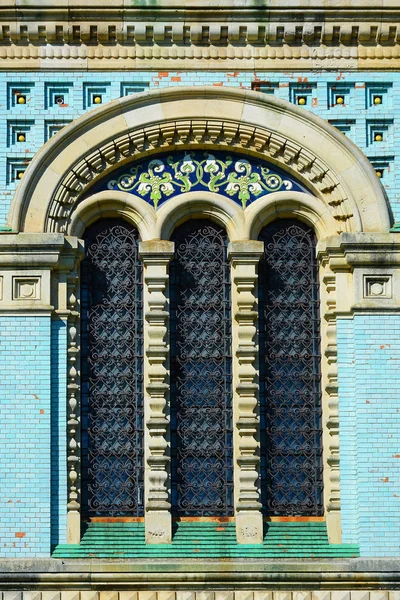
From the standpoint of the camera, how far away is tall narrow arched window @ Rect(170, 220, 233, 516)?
985 inches

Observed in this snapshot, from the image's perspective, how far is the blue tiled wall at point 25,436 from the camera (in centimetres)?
2444

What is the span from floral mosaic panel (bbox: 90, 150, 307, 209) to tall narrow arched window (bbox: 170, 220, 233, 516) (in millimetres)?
475

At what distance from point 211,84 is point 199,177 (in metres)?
1.14

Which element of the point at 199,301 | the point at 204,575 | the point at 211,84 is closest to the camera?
the point at 204,575

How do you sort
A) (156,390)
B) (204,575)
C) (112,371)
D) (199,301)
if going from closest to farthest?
(204,575), (156,390), (112,371), (199,301)

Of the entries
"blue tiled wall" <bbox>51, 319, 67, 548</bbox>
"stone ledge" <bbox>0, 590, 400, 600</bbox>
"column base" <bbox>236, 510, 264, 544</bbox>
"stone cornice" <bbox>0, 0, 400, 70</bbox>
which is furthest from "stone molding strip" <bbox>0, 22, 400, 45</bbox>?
"stone ledge" <bbox>0, 590, 400, 600</bbox>

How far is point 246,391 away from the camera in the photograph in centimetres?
2508

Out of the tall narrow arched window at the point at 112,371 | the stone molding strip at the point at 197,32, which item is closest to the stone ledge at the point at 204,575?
the tall narrow arched window at the point at 112,371

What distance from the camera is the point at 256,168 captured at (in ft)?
84.9

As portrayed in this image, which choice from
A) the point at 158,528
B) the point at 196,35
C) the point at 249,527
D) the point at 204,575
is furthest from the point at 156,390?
the point at 196,35

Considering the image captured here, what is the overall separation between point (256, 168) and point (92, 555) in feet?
16.9

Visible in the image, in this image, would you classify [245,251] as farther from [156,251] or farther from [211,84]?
[211,84]

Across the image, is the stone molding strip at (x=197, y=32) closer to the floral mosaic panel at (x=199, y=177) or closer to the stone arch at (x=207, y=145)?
the stone arch at (x=207, y=145)

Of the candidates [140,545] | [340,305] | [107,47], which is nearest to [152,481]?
[140,545]
